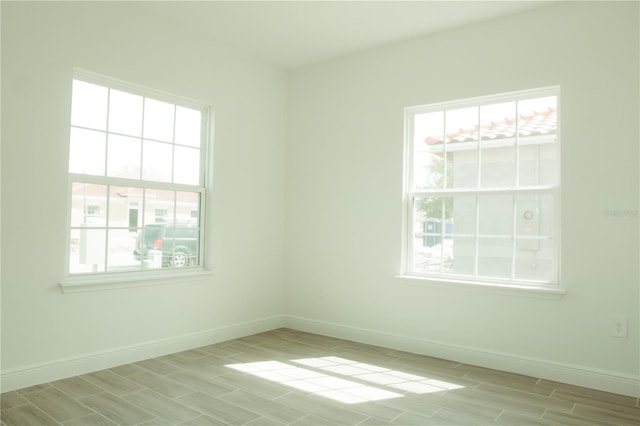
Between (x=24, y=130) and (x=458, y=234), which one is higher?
(x=24, y=130)

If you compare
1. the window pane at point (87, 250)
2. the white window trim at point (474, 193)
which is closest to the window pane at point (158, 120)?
the window pane at point (87, 250)

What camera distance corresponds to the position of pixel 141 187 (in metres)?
3.91

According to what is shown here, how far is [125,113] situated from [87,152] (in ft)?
1.61

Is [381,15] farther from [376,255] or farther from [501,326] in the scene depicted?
[501,326]

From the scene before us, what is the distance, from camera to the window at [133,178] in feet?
11.6

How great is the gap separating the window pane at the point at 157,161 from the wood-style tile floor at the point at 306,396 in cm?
160

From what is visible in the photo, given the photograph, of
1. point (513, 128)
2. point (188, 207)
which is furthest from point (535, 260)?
point (188, 207)

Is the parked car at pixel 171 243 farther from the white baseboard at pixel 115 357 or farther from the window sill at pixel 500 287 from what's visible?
the window sill at pixel 500 287

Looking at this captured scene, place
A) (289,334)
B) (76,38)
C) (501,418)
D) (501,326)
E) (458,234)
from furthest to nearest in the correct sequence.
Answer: (289,334) → (458,234) → (501,326) → (76,38) → (501,418)

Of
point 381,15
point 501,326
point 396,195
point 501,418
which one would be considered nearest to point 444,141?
point 396,195

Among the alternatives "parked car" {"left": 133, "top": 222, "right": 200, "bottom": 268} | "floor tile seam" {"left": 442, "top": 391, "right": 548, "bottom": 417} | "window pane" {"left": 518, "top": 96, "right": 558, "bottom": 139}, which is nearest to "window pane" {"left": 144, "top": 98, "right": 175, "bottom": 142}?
"parked car" {"left": 133, "top": 222, "right": 200, "bottom": 268}

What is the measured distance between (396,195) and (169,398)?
265 centimetres

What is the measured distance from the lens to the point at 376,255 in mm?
4543

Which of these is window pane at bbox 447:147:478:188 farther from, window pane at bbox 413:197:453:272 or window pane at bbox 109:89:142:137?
window pane at bbox 109:89:142:137
